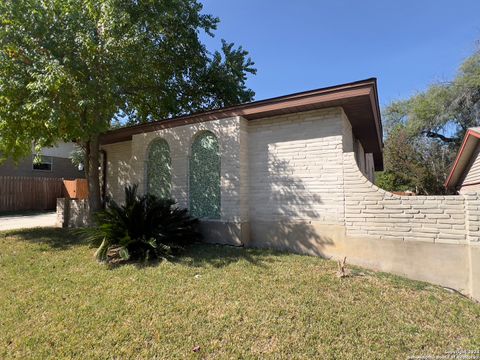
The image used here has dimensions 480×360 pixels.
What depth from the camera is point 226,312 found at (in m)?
3.75

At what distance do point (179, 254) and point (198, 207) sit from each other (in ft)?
5.58

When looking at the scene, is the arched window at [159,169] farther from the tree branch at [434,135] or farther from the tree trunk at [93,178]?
the tree branch at [434,135]

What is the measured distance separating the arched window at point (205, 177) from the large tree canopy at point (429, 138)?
1983cm

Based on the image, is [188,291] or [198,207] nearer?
[188,291]

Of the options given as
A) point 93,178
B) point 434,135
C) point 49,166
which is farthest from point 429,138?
point 49,166

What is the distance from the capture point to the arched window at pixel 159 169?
817cm

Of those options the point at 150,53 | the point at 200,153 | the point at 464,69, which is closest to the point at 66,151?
the point at 150,53

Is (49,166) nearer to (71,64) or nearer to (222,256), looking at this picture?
(71,64)

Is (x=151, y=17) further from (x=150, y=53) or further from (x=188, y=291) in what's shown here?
(x=188, y=291)

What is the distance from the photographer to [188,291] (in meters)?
4.36

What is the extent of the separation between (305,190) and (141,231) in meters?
3.62

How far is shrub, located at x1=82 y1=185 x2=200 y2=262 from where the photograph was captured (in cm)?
582

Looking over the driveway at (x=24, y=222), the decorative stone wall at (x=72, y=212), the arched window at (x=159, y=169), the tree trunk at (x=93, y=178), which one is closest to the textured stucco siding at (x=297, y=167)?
the arched window at (x=159, y=169)

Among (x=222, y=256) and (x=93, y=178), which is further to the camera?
(x=93, y=178)
